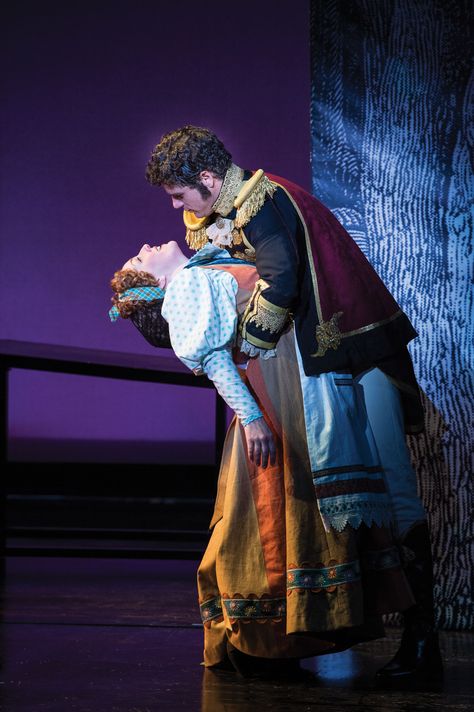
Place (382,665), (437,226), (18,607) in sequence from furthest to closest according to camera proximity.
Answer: (18,607) < (437,226) < (382,665)

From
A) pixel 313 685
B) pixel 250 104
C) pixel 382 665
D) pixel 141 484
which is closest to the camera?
pixel 313 685

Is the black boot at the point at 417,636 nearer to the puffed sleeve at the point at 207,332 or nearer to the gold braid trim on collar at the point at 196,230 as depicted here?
the puffed sleeve at the point at 207,332

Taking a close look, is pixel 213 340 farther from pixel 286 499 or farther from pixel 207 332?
pixel 286 499

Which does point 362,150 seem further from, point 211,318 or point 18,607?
point 18,607

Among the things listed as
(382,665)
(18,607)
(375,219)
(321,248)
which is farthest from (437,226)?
(18,607)

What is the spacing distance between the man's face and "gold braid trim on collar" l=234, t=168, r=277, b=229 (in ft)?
0.27

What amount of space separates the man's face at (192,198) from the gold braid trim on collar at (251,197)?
83mm

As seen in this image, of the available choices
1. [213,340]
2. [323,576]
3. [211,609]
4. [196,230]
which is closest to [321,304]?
[213,340]

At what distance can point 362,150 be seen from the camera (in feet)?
11.0

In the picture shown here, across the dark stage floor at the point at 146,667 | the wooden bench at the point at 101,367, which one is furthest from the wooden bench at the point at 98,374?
the dark stage floor at the point at 146,667

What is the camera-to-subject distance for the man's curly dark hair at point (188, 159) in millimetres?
2500

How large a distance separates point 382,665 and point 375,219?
52.6 inches

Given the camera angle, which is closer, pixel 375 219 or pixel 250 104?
pixel 375 219

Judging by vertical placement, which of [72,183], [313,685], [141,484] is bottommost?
[313,685]
